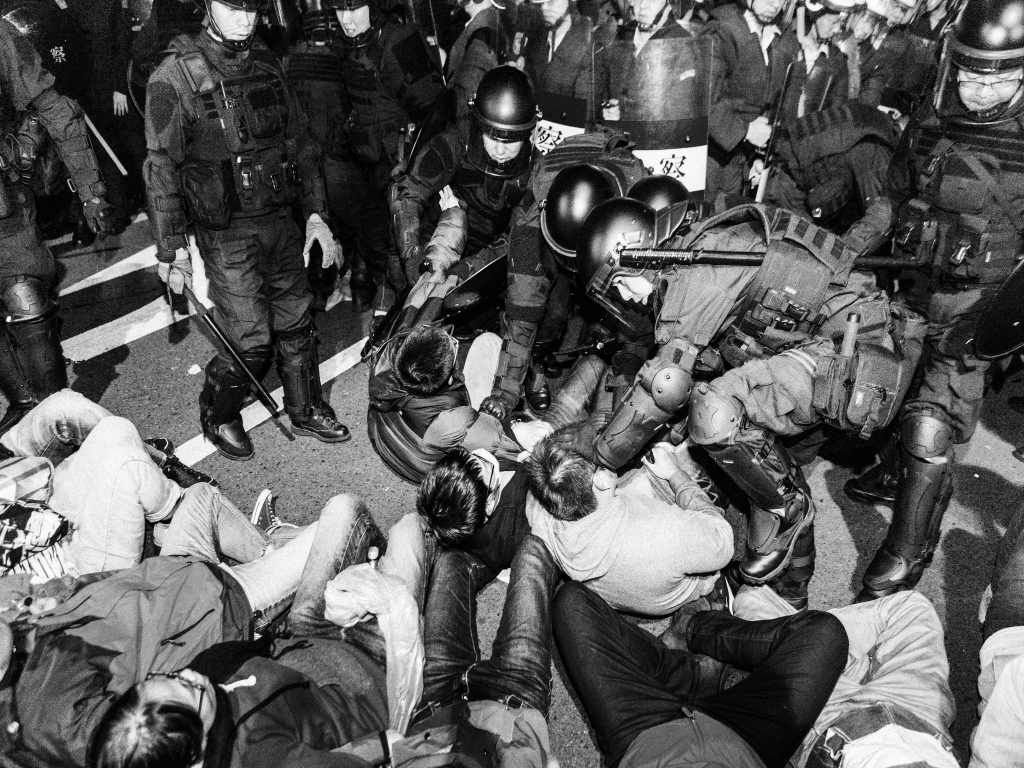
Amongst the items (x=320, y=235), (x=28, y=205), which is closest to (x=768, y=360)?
(x=320, y=235)

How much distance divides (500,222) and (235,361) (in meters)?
1.72

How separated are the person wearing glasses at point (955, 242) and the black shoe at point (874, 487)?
53cm

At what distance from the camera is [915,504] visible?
334 centimetres

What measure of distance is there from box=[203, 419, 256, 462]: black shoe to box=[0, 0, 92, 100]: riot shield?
3095 millimetres

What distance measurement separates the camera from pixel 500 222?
477cm

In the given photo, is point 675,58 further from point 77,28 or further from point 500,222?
point 77,28

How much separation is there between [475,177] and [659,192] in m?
1.21

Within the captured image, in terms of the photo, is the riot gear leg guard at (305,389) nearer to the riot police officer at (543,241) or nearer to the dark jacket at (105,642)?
the riot police officer at (543,241)

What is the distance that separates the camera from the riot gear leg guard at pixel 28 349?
4082 mm

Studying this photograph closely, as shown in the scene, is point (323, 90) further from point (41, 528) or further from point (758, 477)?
point (758, 477)

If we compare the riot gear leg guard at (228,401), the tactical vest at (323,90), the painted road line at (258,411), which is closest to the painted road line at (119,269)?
the tactical vest at (323,90)

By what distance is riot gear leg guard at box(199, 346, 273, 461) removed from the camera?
4246 millimetres

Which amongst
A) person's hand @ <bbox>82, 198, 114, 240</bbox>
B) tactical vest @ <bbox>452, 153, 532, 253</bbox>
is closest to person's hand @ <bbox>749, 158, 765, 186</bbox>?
tactical vest @ <bbox>452, 153, 532, 253</bbox>

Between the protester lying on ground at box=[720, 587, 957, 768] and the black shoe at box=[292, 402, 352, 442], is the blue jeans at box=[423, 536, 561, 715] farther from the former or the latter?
the black shoe at box=[292, 402, 352, 442]
